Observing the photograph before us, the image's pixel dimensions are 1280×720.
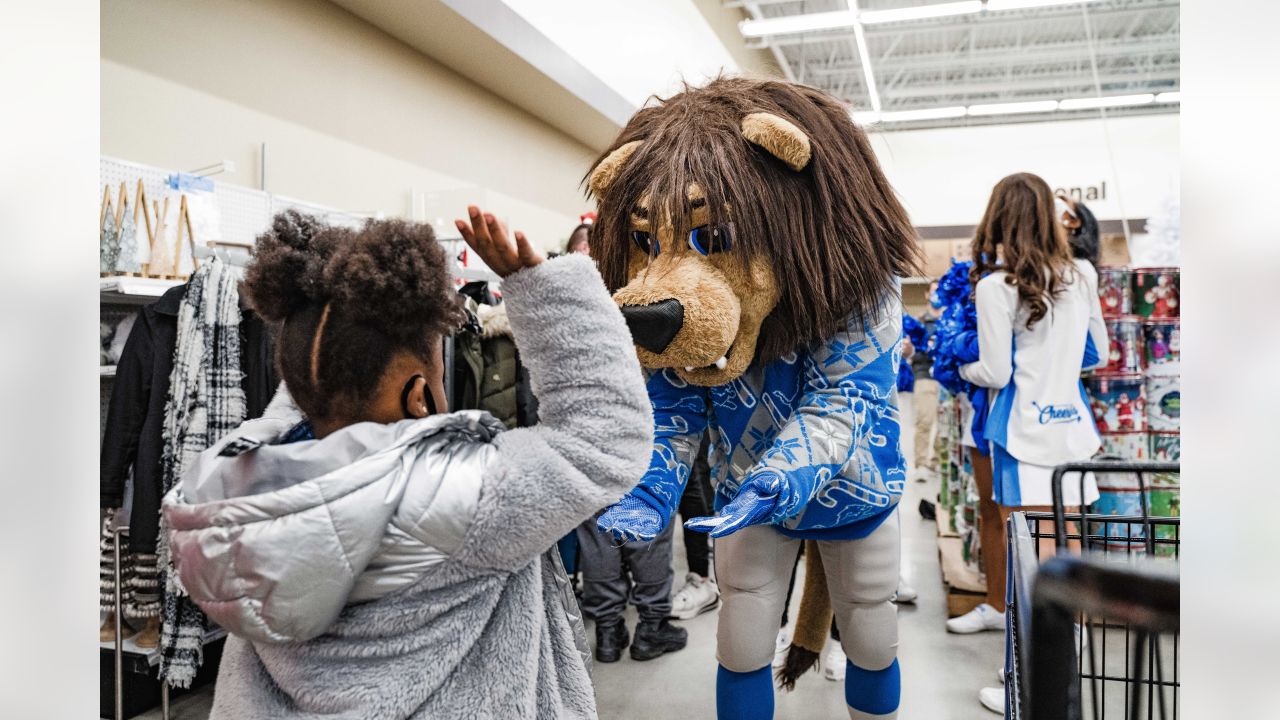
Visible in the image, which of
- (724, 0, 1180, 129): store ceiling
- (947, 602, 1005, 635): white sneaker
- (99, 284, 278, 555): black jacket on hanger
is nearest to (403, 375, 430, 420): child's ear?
(99, 284, 278, 555): black jacket on hanger

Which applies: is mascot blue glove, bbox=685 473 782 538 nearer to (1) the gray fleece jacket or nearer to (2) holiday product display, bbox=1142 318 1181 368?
(1) the gray fleece jacket

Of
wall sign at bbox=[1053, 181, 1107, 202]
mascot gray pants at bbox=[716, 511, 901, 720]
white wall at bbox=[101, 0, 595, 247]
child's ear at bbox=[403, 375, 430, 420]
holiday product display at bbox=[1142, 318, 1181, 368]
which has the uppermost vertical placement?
wall sign at bbox=[1053, 181, 1107, 202]

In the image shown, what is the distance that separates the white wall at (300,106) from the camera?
3330mm

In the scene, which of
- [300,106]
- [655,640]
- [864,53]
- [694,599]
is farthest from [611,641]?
[864,53]

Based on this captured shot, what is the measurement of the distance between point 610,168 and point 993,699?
2011mm

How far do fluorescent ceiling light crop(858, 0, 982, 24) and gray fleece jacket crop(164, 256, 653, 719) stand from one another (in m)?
6.42

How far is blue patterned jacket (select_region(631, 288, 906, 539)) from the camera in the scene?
132 centimetres

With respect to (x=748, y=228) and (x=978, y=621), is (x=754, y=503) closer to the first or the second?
(x=748, y=228)

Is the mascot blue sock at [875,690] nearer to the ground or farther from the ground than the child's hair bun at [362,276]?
nearer to the ground

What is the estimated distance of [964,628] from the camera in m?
3.05

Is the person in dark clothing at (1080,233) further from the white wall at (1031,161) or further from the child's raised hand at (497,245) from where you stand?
the white wall at (1031,161)

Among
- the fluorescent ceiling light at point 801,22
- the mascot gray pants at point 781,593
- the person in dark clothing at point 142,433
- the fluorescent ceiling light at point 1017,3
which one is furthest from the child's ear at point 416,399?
the fluorescent ceiling light at point 1017,3
